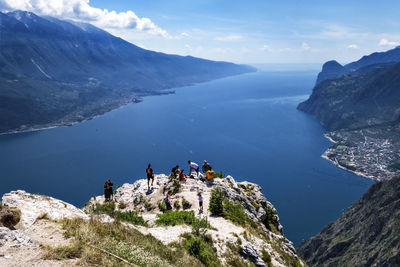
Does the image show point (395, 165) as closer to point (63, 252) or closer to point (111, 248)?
point (111, 248)

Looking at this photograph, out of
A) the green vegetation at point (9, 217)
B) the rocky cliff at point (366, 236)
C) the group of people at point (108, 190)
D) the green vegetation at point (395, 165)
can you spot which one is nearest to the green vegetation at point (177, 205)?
the group of people at point (108, 190)

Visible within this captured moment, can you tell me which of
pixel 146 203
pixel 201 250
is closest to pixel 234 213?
pixel 201 250

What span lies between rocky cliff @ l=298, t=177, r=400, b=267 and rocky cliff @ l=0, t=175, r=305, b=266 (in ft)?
124

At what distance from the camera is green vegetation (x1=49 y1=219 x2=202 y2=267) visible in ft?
40.5

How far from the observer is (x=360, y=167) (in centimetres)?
17125

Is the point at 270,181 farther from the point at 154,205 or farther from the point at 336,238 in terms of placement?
the point at 154,205

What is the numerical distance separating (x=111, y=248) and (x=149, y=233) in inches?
241

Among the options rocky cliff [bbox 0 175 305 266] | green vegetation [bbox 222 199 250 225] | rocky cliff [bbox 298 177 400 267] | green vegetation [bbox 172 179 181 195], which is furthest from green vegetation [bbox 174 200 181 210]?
rocky cliff [bbox 298 177 400 267]

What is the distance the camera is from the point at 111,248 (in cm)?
1342

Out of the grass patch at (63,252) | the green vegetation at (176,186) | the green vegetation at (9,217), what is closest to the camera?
the grass patch at (63,252)

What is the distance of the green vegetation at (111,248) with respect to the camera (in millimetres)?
12336

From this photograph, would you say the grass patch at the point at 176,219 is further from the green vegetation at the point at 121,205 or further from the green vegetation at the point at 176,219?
the green vegetation at the point at 121,205

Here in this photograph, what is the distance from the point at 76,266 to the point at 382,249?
6411 centimetres

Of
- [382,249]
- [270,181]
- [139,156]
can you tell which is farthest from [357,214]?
[139,156]
